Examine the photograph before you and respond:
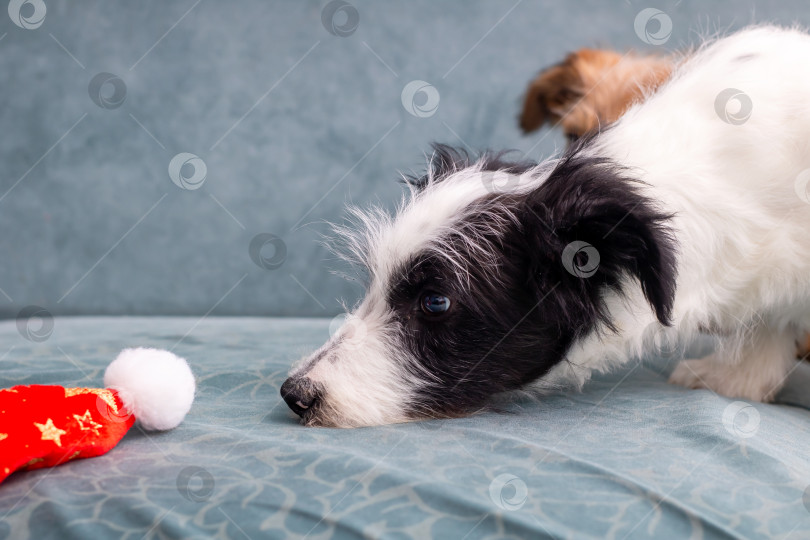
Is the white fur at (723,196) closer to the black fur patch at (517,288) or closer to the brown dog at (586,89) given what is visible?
the black fur patch at (517,288)

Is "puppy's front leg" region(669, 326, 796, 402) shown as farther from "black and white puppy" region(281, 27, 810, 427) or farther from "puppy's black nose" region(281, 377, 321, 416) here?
"puppy's black nose" region(281, 377, 321, 416)

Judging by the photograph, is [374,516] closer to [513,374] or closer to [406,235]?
[513,374]

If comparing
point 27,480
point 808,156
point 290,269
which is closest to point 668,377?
point 808,156

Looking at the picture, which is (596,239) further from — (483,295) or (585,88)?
(585,88)

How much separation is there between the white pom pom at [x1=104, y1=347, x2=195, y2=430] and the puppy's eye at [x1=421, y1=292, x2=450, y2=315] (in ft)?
1.76

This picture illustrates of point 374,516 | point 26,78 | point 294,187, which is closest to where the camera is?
point 374,516

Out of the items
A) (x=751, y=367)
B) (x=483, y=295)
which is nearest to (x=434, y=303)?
(x=483, y=295)

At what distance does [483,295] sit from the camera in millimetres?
1604

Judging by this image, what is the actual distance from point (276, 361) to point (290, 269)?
1462 mm

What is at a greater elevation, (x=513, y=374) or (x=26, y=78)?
(x=26, y=78)

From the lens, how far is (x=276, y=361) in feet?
7.11

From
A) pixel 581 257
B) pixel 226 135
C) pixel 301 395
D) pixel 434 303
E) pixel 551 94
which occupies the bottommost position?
pixel 301 395

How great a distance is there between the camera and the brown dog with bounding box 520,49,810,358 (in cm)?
242

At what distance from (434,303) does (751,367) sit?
931 mm
